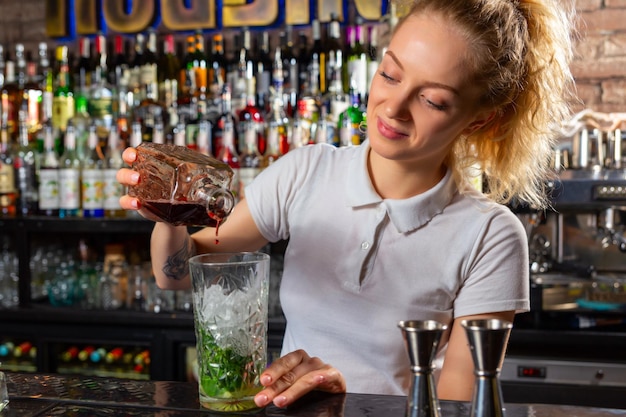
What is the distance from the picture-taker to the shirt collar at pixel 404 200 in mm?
1287

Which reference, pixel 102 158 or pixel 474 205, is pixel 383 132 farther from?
pixel 102 158

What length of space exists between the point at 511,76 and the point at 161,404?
764 millimetres

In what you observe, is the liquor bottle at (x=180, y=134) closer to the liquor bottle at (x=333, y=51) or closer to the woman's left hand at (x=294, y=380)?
the liquor bottle at (x=333, y=51)

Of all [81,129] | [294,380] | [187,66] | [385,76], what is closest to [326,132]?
[187,66]

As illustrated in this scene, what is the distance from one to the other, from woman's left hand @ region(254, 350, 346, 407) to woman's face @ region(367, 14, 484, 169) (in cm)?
36

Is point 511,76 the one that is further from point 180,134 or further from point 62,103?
point 62,103

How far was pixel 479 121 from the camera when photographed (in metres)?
1.30

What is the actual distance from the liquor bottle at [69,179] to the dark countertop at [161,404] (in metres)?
1.76

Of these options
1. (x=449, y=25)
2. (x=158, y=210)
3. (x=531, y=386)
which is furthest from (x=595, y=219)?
(x=158, y=210)

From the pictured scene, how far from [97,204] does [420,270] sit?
5.93 ft

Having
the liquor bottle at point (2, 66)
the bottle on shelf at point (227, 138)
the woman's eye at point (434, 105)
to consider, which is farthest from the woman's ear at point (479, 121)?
the liquor bottle at point (2, 66)

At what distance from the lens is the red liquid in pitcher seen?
107 cm

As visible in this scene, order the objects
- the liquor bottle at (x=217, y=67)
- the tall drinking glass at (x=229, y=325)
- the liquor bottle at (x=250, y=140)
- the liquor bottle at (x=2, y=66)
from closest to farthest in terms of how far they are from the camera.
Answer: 1. the tall drinking glass at (x=229, y=325)
2. the liquor bottle at (x=250, y=140)
3. the liquor bottle at (x=217, y=67)
4. the liquor bottle at (x=2, y=66)

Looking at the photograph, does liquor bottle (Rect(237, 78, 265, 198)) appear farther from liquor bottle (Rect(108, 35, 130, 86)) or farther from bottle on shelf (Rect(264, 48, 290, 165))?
liquor bottle (Rect(108, 35, 130, 86))
